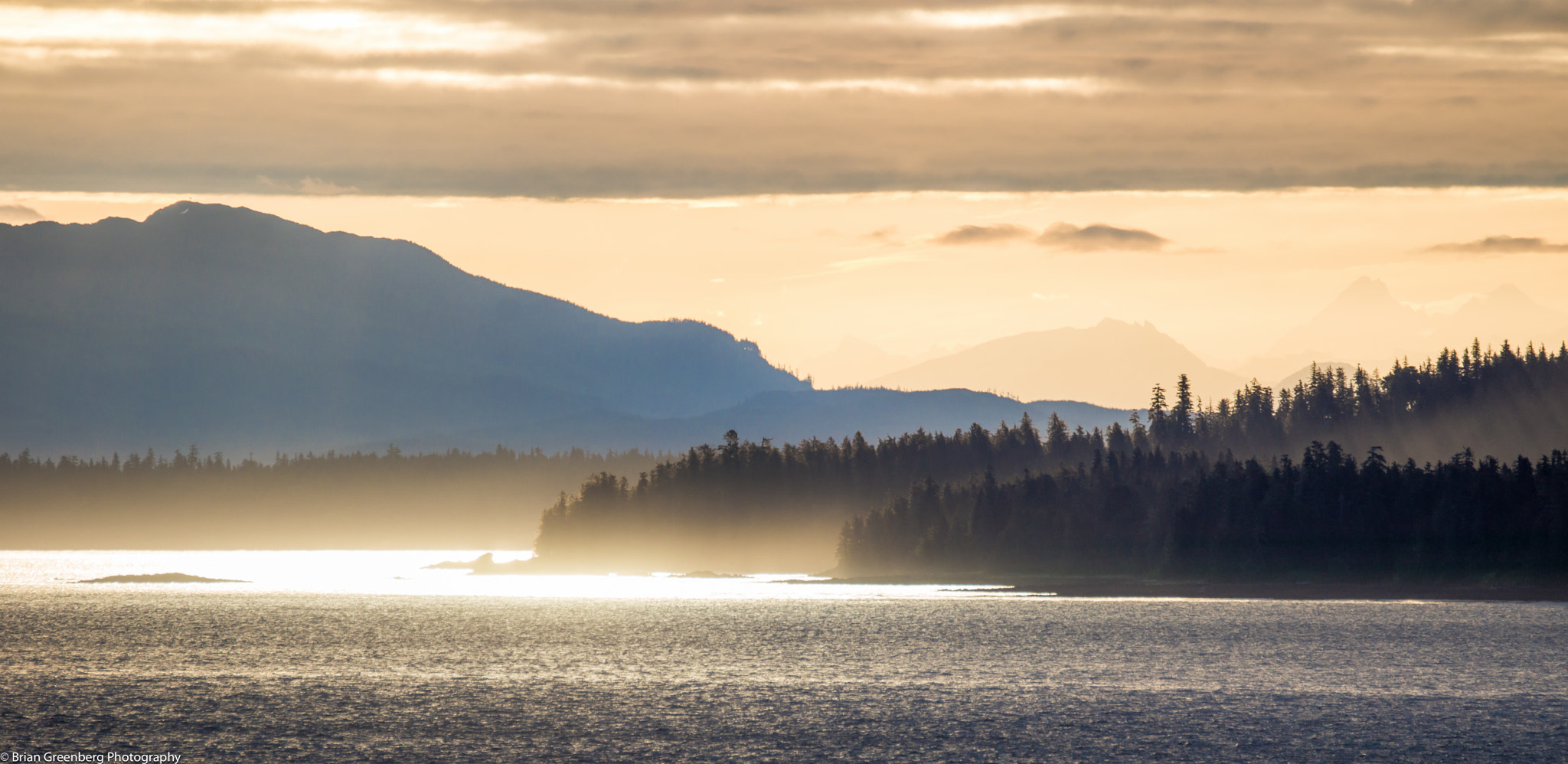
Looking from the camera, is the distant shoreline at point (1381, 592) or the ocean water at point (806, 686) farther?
the distant shoreline at point (1381, 592)

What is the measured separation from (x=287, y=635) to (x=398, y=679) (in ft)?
153

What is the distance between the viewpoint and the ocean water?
213 feet

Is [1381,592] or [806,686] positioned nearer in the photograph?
[806,686]

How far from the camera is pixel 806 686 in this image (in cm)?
8981

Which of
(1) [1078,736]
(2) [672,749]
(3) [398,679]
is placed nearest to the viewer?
(2) [672,749]

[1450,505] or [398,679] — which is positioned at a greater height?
[1450,505]

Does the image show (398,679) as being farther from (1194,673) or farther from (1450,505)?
(1450,505)

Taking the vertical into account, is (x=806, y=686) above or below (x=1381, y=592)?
below

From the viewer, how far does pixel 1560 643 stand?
115750mm

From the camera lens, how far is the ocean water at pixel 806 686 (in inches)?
2562

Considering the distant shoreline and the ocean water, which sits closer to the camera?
the ocean water

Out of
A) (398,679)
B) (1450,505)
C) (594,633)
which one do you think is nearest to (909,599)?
(594,633)

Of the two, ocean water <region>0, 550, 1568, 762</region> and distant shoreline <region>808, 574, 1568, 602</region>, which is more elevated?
distant shoreline <region>808, 574, 1568, 602</region>

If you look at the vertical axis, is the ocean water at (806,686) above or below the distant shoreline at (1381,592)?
below
